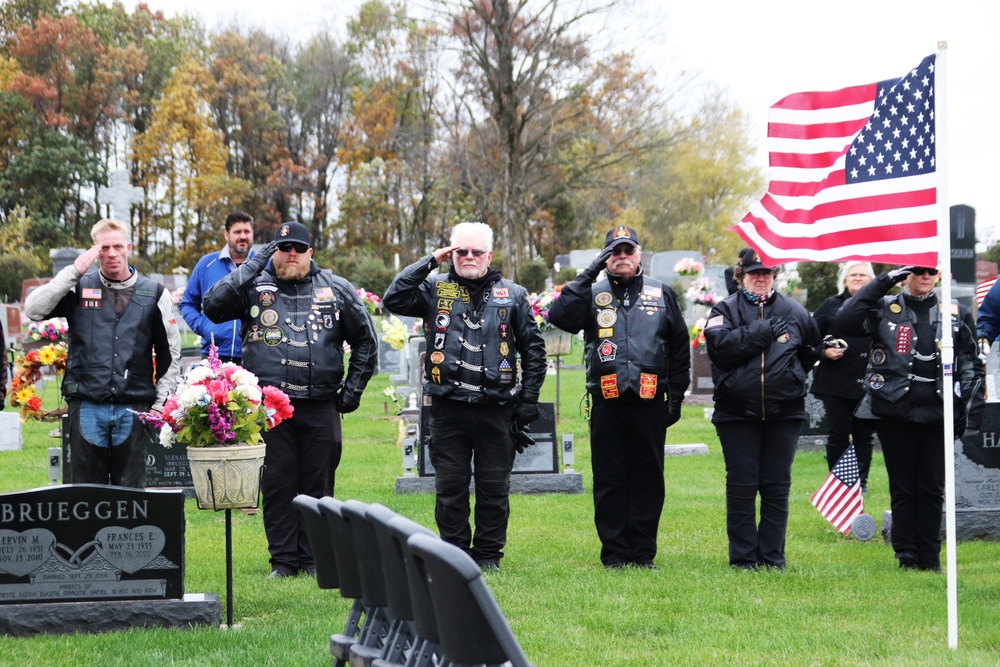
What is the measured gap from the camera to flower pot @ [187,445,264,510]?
6.85 meters

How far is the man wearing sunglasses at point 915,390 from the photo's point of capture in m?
8.43

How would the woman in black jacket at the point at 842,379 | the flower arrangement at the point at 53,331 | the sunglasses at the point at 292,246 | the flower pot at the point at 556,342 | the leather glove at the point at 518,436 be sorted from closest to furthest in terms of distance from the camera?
1. the sunglasses at the point at 292,246
2. the leather glove at the point at 518,436
3. the woman in black jacket at the point at 842,379
4. the flower arrangement at the point at 53,331
5. the flower pot at the point at 556,342

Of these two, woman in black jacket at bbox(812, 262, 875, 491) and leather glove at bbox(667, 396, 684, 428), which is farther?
woman in black jacket at bbox(812, 262, 875, 491)

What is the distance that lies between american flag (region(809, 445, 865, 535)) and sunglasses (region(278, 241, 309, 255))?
457 cm

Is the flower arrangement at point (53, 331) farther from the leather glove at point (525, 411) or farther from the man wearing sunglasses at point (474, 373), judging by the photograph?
the leather glove at point (525, 411)

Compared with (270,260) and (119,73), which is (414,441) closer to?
(270,260)

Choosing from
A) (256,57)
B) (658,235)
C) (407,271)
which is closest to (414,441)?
(407,271)

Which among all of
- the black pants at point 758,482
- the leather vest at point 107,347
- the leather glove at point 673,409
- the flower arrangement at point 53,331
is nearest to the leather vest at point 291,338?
the leather vest at point 107,347

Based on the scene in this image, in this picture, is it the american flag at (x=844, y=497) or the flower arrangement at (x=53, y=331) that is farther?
the flower arrangement at (x=53, y=331)

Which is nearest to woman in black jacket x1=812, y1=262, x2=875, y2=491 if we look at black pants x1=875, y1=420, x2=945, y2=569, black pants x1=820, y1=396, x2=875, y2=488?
black pants x1=820, y1=396, x2=875, y2=488

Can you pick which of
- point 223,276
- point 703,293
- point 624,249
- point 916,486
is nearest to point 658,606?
point 916,486

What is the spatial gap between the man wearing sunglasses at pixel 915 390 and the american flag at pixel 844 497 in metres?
1.27

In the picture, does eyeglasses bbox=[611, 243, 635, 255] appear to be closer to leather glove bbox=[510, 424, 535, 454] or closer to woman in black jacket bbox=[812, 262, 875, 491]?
leather glove bbox=[510, 424, 535, 454]

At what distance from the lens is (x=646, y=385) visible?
8.48 meters
